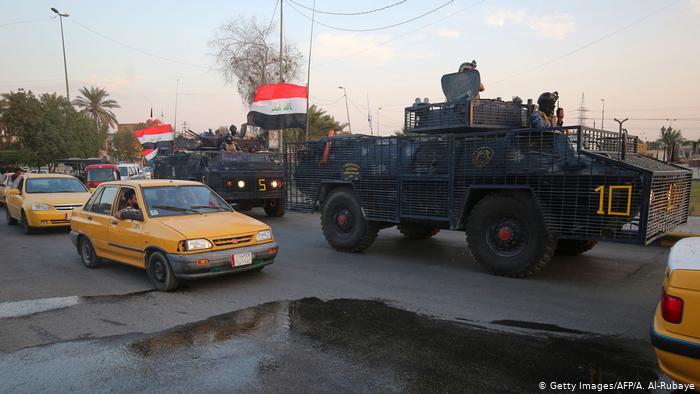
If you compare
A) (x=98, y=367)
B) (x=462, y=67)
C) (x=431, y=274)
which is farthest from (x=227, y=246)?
(x=462, y=67)

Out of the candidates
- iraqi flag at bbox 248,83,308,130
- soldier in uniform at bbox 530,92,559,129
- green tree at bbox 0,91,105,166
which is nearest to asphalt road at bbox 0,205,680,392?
soldier in uniform at bbox 530,92,559,129

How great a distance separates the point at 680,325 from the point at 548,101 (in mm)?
4972

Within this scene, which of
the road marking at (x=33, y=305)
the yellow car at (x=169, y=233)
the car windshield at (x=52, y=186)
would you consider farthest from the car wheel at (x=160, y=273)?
the car windshield at (x=52, y=186)

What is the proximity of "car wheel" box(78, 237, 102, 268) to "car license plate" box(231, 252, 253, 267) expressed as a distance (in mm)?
2746

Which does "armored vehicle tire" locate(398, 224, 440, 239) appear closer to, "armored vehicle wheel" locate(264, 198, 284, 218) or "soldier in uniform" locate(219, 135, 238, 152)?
"armored vehicle wheel" locate(264, 198, 284, 218)

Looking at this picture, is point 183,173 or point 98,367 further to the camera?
point 183,173

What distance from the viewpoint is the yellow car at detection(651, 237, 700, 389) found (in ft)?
8.99

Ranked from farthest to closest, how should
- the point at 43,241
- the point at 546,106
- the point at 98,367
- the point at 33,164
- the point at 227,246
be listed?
the point at 33,164, the point at 43,241, the point at 546,106, the point at 227,246, the point at 98,367

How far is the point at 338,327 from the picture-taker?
190 inches

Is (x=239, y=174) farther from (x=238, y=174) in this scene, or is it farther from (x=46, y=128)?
(x=46, y=128)

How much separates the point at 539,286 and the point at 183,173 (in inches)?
429

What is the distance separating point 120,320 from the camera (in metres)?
5.07

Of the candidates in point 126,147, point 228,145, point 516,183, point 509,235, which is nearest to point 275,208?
point 228,145

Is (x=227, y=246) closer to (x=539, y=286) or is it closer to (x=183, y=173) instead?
(x=539, y=286)
